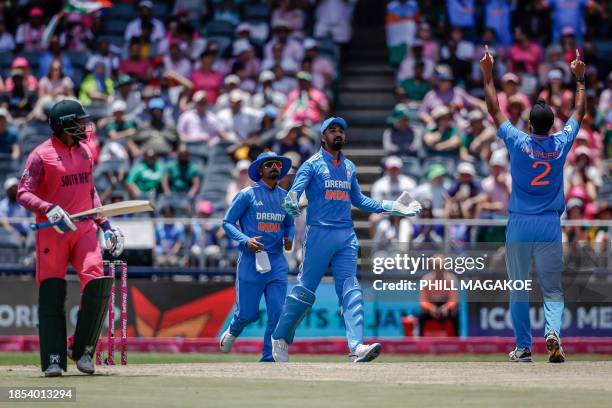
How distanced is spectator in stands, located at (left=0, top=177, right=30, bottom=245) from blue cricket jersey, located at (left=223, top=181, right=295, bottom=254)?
20.0 ft

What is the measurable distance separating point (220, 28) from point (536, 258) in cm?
1382

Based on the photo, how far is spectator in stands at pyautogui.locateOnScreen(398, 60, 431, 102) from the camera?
2627 centimetres

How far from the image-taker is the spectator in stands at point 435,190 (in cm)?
2306

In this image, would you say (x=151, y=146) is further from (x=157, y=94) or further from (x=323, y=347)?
(x=323, y=347)

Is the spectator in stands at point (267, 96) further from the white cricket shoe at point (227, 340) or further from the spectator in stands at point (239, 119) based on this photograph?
the white cricket shoe at point (227, 340)

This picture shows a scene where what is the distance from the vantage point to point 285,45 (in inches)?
1075

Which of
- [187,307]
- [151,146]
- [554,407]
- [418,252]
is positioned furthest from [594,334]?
[554,407]

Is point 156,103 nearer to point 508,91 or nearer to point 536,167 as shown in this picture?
point 508,91

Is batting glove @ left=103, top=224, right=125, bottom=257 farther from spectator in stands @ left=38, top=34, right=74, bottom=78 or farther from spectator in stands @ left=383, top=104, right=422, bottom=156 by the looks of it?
spectator in stands @ left=38, top=34, right=74, bottom=78

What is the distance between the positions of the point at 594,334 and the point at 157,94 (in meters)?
8.99

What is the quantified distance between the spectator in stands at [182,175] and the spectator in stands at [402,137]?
10.2 ft

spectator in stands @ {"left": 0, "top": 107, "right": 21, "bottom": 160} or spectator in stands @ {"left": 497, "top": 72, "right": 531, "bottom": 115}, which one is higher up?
spectator in stands @ {"left": 497, "top": 72, "right": 531, "bottom": 115}

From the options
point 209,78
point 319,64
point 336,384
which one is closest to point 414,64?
point 319,64

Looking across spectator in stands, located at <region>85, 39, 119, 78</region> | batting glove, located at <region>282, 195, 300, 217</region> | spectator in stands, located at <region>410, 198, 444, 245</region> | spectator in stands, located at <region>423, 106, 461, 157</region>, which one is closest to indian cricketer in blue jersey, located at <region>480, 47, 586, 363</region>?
batting glove, located at <region>282, 195, 300, 217</region>
